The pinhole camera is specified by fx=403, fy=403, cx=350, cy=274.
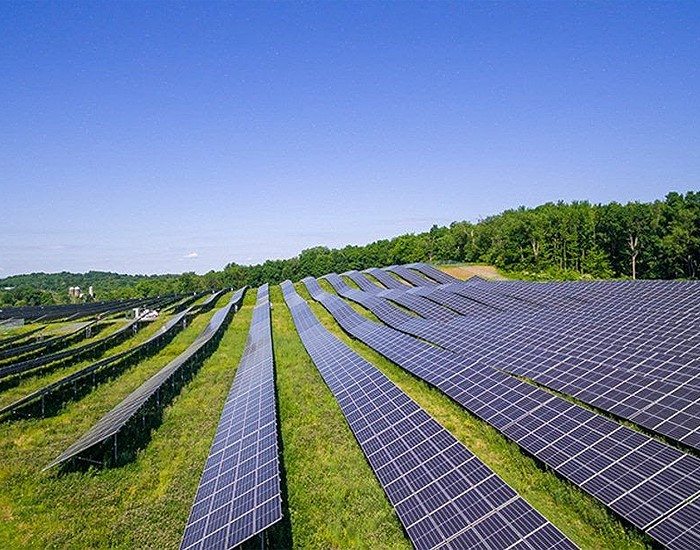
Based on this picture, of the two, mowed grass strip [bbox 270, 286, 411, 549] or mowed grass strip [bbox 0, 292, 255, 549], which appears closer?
mowed grass strip [bbox 270, 286, 411, 549]

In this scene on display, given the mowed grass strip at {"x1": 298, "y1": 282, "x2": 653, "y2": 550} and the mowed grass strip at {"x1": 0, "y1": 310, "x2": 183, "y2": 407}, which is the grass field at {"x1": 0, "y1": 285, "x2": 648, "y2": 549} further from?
the mowed grass strip at {"x1": 0, "y1": 310, "x2": 183, "y2": 407}

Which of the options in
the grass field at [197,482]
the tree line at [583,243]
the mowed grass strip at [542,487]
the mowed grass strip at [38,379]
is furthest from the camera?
the tree line at [583,243]

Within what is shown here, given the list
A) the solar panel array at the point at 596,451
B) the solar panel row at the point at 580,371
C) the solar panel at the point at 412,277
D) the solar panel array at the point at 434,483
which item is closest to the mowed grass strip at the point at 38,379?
the solar panel array at the point at 434,483

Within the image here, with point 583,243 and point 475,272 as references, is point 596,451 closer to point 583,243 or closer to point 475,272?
point 475,272

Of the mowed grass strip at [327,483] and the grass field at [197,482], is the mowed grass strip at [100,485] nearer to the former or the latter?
the grass field at [197,482]

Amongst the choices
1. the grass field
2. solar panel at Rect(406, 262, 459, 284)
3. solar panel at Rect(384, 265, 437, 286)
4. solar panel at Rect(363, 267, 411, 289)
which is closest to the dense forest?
solar panel at Rect(406, 262, 459, 284)

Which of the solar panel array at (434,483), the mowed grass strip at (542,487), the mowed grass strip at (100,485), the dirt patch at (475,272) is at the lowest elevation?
the mowed grass strip at (542,487)
